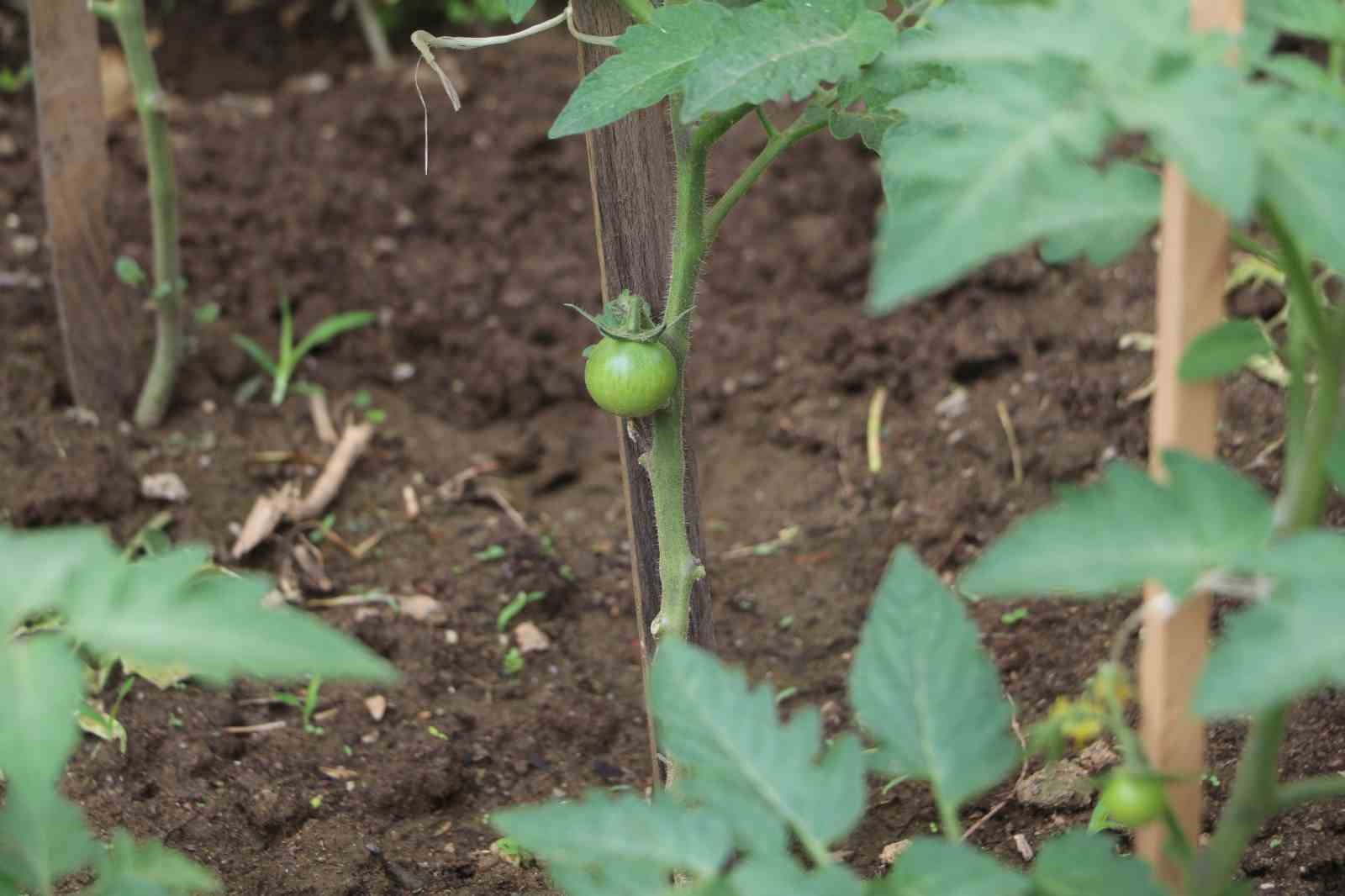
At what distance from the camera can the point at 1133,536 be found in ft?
3.04

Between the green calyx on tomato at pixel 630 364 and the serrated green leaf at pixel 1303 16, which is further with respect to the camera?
the green calyx on tomato at pixel 630 364

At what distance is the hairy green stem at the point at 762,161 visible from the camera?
1537 millimetres

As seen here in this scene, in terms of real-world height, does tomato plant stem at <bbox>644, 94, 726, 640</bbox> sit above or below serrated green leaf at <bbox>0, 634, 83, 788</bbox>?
below

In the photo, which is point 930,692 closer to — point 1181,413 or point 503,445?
point 1181,413

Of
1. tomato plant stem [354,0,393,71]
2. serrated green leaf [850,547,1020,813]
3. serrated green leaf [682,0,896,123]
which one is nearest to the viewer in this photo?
serrated green leaf [850,547,1020,813]

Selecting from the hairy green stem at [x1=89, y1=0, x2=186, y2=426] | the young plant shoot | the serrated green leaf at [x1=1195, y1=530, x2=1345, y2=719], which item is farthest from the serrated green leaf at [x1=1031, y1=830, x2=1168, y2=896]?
the hairy green stem at [x1=89, y1=0, x2=186, y2=426]

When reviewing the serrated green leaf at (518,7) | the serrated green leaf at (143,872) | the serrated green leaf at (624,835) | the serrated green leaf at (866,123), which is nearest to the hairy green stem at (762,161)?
the serrated green leaf at (866,123)

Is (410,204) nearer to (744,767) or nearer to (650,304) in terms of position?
(650,304)

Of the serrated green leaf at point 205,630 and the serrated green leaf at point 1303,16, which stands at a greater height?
the serrated green leaf at point 1303,16

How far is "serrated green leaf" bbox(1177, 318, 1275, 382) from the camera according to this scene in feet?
3.36

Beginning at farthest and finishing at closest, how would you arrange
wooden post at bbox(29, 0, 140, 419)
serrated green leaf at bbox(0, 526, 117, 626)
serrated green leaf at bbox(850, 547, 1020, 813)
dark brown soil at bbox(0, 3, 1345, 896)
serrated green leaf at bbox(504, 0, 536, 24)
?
wooden post at bbox(29, 0, 140, 419) → dark brown soil at bbox(0, 3, 1345, 896) → serrated green leaf at bbox(504, 0, 536, 24) → serrated green leaf at bbox(850, 547, 1020, 813) → serrated green leaf at bbox(0, 526, 117, 626)

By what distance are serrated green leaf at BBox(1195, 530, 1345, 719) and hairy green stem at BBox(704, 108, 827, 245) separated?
796 mm

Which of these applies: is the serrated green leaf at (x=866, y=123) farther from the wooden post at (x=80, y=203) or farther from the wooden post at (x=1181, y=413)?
the wooden post at (x=80, y=203)

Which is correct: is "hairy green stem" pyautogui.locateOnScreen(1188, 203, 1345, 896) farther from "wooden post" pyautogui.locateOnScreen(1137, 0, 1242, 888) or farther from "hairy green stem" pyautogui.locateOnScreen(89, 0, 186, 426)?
"hairy green stem" pyautogui.locateOnScreen(89, 0, 186, 426)
